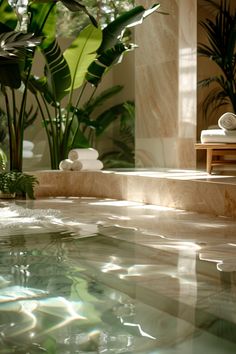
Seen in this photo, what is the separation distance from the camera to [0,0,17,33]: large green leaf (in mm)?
4816

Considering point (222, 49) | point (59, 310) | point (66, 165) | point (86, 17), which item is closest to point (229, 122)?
point (66, 165)

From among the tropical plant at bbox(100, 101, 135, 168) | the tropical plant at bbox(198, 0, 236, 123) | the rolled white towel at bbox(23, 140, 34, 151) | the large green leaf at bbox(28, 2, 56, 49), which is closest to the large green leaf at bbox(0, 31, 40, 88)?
the large green leaf at bbox(28, 2, 56, 49)

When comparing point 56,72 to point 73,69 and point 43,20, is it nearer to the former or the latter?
point 73,69

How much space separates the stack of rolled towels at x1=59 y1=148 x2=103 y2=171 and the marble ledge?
0.07 meters

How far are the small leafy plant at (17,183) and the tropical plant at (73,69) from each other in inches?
36.7

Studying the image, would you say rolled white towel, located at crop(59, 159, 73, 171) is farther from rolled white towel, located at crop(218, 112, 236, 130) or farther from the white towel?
rolled white towel, located at crop(218, 112, 236, 130)

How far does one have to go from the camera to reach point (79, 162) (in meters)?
5.42

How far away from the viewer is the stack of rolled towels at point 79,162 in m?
5.42

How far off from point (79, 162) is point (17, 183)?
825mm

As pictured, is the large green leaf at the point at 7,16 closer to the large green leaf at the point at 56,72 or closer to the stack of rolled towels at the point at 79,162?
the large green leaf at the point at 56,72

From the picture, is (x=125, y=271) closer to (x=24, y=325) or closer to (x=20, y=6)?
(x=24, y=325)

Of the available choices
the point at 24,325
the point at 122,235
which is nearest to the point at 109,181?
the point at 122,235

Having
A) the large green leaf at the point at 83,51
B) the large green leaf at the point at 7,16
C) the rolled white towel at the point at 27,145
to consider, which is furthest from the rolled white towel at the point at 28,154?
the large green leaf at the point at 7,16

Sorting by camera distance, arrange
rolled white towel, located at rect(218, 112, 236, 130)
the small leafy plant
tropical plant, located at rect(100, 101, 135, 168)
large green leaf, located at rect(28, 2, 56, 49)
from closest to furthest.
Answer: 1. rolled white towel, located at rect(218, 112, 236, 130)
2. the small leafy plant
3. large green leaf, located at rect(28, 2, 56, 49)
4. tropical plant, located at rect(100, 101, 135, 168)
